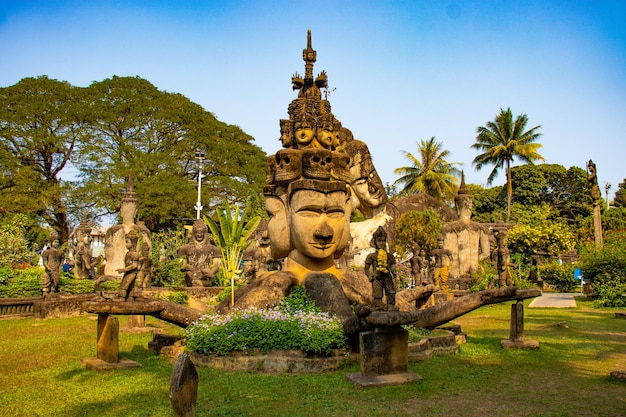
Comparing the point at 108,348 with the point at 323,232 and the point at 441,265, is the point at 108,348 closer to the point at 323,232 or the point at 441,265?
the point at 323,232

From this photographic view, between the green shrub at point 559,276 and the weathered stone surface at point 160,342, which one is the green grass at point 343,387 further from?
the green shrub at point 559,276

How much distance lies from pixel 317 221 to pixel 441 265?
1074 cm

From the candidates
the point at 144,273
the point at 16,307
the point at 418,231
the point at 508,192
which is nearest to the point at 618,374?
the point at 144,273

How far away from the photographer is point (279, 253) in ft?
33.6

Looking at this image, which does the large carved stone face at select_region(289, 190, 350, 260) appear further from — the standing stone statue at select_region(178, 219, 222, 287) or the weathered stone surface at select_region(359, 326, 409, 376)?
the standing stone statue at select_region(178, 219, 222, 287)

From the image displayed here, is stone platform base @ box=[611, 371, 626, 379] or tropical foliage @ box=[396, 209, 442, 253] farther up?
tropical foliage @ box=[396, 209, 442, 253]

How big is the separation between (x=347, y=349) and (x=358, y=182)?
6.83 m

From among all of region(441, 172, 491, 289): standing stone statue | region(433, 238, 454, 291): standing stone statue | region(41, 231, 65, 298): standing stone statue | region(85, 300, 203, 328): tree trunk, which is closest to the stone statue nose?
region(85, 300, 203, 328): tree trunk

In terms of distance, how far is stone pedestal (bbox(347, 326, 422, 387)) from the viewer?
22.5ft

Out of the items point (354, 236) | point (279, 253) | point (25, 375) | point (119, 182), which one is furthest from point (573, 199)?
point (25, 375)

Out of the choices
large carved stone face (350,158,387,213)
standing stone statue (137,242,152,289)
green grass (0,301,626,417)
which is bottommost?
green grass (0,301,626,417)

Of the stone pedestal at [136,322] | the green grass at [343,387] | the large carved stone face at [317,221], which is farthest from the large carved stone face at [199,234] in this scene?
the large carved stone face at [317,221]

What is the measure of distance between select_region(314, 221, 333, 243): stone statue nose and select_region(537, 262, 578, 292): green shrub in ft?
58.3

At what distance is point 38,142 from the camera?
105ft
